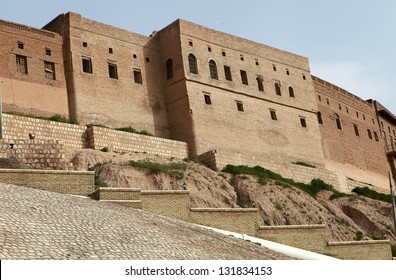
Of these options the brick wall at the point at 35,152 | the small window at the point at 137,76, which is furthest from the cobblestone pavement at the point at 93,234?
the small window at the point at 137,76

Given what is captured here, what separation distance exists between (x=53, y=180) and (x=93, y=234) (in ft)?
15.7

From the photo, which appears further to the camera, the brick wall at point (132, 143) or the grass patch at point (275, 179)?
the grass patch at point (275, 179)

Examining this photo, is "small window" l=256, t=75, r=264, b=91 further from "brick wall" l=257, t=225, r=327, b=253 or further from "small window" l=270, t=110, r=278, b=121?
"brick wall" l=257, t=225, r=327, b=253

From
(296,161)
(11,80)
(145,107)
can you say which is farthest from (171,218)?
(296,161)

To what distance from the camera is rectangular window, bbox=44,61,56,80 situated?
30000 mm

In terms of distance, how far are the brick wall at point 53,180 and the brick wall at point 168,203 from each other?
4.54ft

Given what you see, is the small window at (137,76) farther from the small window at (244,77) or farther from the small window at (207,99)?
the small window at (244,77)

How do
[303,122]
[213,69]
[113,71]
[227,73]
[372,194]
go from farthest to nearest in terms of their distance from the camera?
[303,122]
[372,194]
[227,73]
[213,69]
[113,71]

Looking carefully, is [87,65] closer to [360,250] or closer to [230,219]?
[230,219]

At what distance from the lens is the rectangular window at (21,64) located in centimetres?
2908

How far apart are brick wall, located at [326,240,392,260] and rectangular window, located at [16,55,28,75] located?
13.8 meters

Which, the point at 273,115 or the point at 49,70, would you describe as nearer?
the point at 49,70

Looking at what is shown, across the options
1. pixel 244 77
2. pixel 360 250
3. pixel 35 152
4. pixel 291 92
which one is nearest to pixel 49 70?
pixel 35 152

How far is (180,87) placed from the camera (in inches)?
1315
